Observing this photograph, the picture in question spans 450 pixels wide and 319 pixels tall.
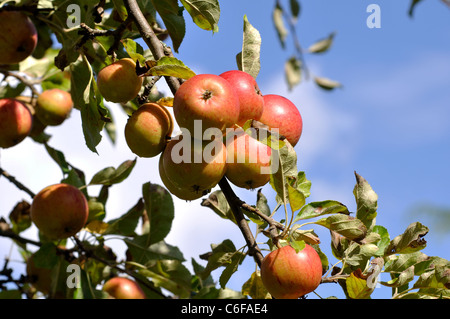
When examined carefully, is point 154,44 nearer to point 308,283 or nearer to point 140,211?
point 308,283

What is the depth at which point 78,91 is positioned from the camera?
70.4 inches

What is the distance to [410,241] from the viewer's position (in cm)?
139

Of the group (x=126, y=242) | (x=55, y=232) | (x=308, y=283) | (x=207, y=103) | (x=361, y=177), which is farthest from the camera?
(x=126, y=242)

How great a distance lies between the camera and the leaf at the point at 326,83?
2968 mm

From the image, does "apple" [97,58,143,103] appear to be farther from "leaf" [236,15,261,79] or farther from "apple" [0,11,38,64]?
"apple" [0,11,38,64]

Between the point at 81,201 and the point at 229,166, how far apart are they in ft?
3.19

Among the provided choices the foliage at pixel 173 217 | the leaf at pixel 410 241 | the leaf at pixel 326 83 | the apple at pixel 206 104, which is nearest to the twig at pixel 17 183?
the foliage at pixel 173 217

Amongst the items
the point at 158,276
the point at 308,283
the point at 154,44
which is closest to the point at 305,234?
the point at 308,283

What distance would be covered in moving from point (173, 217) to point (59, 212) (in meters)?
0.44

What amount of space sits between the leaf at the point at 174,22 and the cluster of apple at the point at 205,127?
24 centimetres

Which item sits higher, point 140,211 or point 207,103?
point 140,211

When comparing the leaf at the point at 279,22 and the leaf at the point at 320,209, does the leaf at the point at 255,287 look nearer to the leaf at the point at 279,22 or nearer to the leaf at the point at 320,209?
the leaf at the point at 320,209

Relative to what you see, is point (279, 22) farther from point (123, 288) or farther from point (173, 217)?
point (123, 288)

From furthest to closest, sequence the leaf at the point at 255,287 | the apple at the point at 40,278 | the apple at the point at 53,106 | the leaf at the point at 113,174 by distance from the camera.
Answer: the apple at the point at 40,278, the apple at the point at 53,106, the leaf at the point at 113,174, the leaf at the point at 255,287
